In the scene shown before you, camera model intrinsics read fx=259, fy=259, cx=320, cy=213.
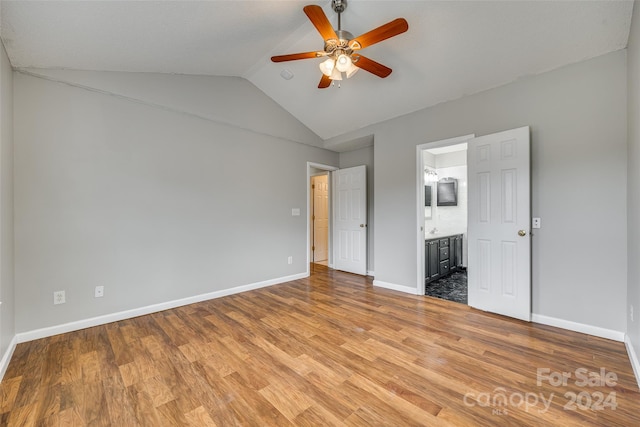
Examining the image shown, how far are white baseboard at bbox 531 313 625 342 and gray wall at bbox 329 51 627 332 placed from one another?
0.12 ft

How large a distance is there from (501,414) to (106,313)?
3588 mm

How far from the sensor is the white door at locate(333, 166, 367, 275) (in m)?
4.82

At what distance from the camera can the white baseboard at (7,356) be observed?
1.89 metres

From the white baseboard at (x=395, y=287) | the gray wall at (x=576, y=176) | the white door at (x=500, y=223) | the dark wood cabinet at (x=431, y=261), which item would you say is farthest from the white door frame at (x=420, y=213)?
the gray wall at (x=576, y=176)

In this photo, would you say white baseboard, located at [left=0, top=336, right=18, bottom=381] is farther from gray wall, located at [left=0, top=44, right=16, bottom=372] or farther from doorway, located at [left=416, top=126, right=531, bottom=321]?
doorway, located at [left=416, top=126, right=531, bottom=321]

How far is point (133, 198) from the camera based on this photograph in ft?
9.70

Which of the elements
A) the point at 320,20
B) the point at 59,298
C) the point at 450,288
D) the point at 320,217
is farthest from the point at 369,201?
the point at 59,298

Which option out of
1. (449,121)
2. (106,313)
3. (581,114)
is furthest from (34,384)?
(581,114)

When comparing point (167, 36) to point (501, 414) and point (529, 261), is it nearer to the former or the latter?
Answer: point (501, 414)

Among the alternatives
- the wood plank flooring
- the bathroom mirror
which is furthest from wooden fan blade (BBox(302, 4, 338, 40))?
the bathroom mirror

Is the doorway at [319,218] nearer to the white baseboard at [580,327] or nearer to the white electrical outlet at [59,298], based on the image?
the white baseboard at [580,327]

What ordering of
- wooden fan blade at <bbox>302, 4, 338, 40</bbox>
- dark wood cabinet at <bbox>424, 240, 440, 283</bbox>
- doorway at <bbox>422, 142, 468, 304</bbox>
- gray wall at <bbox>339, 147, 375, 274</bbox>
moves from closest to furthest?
wooden fan blade at <bbox>302, 4, 338, 40</bbox>
dark wood cabinet at <bbox>424, 240, 440, 283</bbox>
doorway at <bbox>422, 142, 468, 304</bbox>
gray wall at <bbox>339, 147, 375, 274</bbox>

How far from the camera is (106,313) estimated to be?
2783 millimetres

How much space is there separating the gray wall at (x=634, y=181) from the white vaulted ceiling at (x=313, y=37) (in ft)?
0.97
